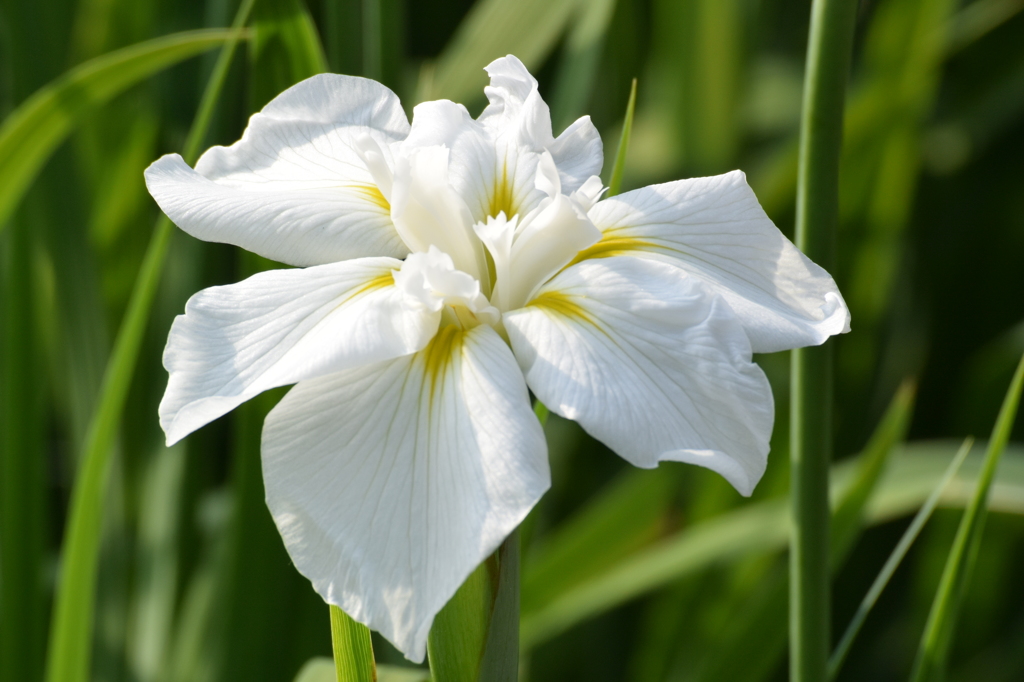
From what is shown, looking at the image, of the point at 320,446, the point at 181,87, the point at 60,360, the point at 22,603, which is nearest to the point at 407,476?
the point at 320,446

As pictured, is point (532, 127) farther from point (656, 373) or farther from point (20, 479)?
point (20, 479)

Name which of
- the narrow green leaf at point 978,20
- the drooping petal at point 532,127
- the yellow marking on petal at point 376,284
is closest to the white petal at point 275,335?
the yellow marking on petal at point 376,284

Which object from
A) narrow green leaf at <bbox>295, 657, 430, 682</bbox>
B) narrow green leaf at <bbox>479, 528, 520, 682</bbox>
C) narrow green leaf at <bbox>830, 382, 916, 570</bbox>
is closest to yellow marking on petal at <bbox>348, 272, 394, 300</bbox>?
narrow green leaf at <bbox>479, 528, 520, 682</bbox>

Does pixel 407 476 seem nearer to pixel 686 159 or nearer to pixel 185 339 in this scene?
pixel 185 339

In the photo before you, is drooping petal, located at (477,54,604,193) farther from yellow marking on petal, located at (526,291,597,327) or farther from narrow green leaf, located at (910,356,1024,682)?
narrow green leaf, located at (910,356,1024,682)

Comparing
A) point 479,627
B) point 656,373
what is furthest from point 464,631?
point 656,373

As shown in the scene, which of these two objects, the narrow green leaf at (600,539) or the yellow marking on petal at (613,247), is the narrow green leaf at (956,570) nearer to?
the yellow marking on petal at (613,247)
